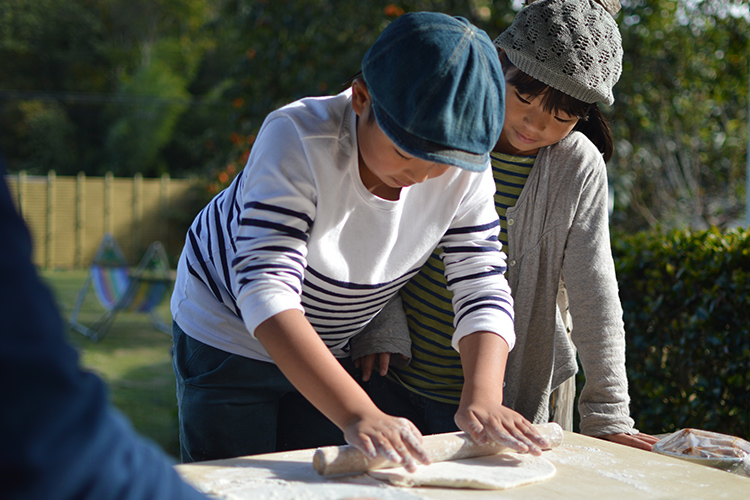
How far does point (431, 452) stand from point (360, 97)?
674 millimetres

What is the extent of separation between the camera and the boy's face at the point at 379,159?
49.2 inches

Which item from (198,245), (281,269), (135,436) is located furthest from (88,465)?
(198,245)

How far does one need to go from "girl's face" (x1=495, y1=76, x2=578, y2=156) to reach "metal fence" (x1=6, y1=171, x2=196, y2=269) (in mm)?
16818

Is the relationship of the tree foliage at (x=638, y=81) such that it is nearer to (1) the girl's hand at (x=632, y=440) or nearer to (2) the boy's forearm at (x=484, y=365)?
(2) the boy's forearm at (x=484, y=365)

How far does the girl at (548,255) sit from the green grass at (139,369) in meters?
2.95

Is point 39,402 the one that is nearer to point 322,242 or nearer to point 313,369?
point 313,369

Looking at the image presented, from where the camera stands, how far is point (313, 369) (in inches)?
46.6

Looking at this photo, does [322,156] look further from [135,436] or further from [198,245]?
[135,436]

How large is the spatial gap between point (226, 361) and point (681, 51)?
18.7ft

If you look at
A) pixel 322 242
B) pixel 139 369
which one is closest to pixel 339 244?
pixel 322 242


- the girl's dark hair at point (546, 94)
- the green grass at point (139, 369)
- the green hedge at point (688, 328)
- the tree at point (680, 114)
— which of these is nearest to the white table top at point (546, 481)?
the girl's dark hair at point (546, 94)

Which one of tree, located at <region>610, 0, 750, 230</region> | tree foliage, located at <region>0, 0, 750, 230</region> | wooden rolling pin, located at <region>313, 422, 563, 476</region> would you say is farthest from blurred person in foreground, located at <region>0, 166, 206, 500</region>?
tree, located at <region>610, 0, 750, 230</region>

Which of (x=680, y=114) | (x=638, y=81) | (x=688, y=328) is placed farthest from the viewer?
(x=680, y=114)

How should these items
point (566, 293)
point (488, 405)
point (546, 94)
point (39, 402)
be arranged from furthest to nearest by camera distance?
1. point (566, 293)
2. point (546, 94)
3. point (488, 405)
4. point (39, 402)
